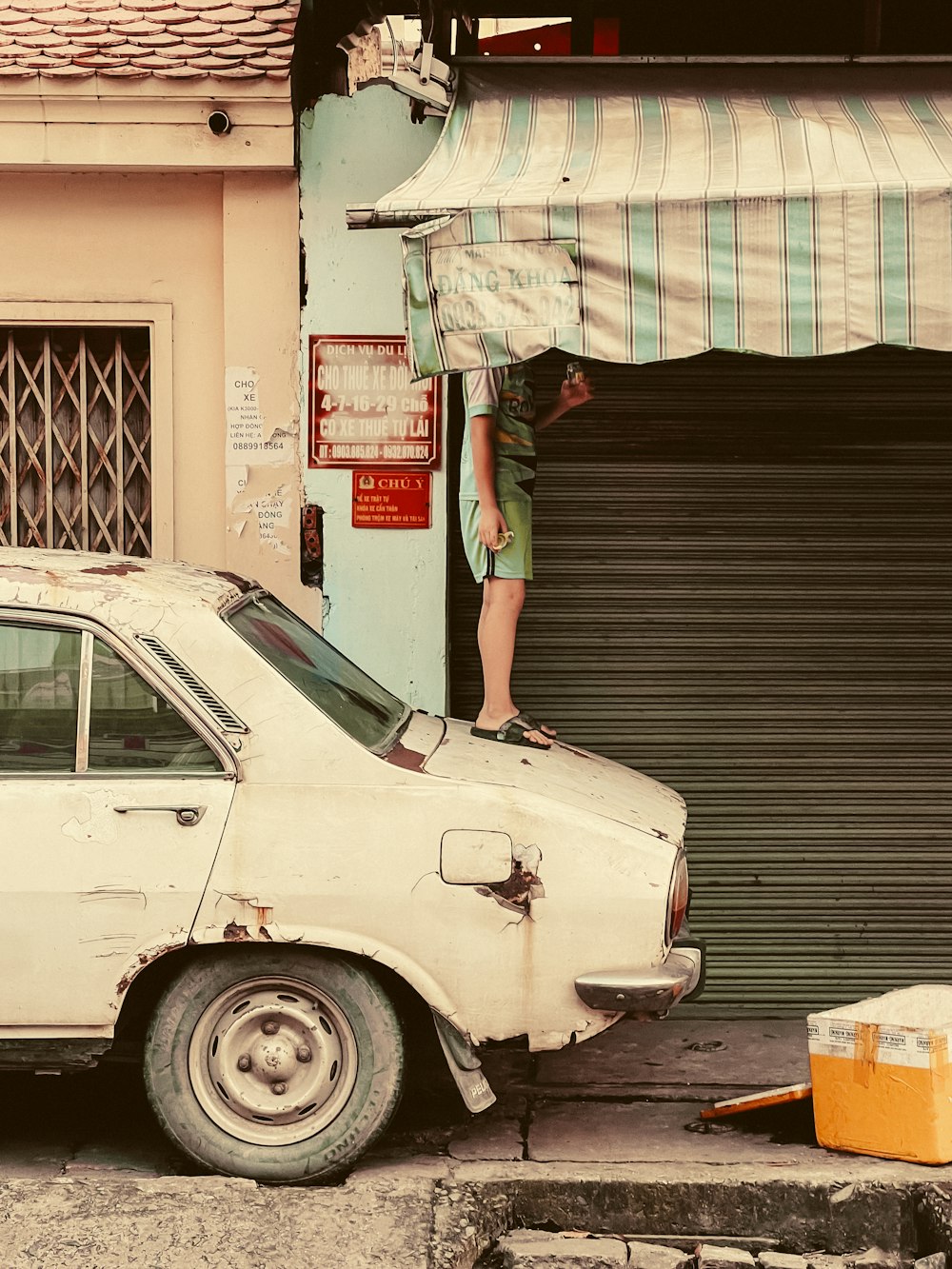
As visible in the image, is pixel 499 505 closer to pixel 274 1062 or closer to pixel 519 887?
pixel 519 887

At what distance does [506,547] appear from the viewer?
19.5ft

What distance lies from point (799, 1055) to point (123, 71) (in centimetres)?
504

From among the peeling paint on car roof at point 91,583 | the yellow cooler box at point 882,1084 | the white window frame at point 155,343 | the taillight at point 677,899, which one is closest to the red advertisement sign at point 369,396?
the white window frame at point 155,343

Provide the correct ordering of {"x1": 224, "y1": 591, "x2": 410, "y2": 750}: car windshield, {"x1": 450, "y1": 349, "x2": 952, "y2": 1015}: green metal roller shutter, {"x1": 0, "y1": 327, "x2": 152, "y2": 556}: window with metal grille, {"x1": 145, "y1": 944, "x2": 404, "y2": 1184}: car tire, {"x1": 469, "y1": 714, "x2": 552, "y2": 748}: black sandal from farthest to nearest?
{"x1": 0, "y1": 327, "x2": 152, "y2": 556}: window with metal grille, {"x1": 450, "y1": 349, "x2": 952, "y2": 1015}: green metal roller shutter, {"x1": 469, "y1": 714, "x2": 552, "y2": 748}: black sandal, {"x1": 224, "y1": 591, "x2": 410, "y2": 750}: car windshield, {"x1": 145, "y1": 944, "x2": 404, "y2": 1184}: car tire

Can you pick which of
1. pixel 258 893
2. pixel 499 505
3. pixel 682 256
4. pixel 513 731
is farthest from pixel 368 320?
pixel 258 893

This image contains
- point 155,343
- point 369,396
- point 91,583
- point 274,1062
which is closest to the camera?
point 274,1062

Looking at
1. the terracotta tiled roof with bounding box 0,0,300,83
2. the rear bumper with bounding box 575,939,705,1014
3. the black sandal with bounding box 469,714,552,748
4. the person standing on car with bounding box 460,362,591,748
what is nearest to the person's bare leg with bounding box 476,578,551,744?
the person standing on car with bounding box 460,362,591,748

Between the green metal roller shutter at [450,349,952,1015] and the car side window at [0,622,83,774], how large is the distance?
2781mm

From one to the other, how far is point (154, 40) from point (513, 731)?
352 cm

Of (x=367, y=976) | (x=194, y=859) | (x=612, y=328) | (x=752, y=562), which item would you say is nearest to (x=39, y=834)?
(x=194, y=859)

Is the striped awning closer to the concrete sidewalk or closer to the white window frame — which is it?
the white window frame

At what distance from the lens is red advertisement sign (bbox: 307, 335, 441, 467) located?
6.80 metres

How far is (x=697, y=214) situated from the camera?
17.6 ft

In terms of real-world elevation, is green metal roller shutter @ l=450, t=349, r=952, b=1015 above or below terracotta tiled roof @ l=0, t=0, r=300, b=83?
below
